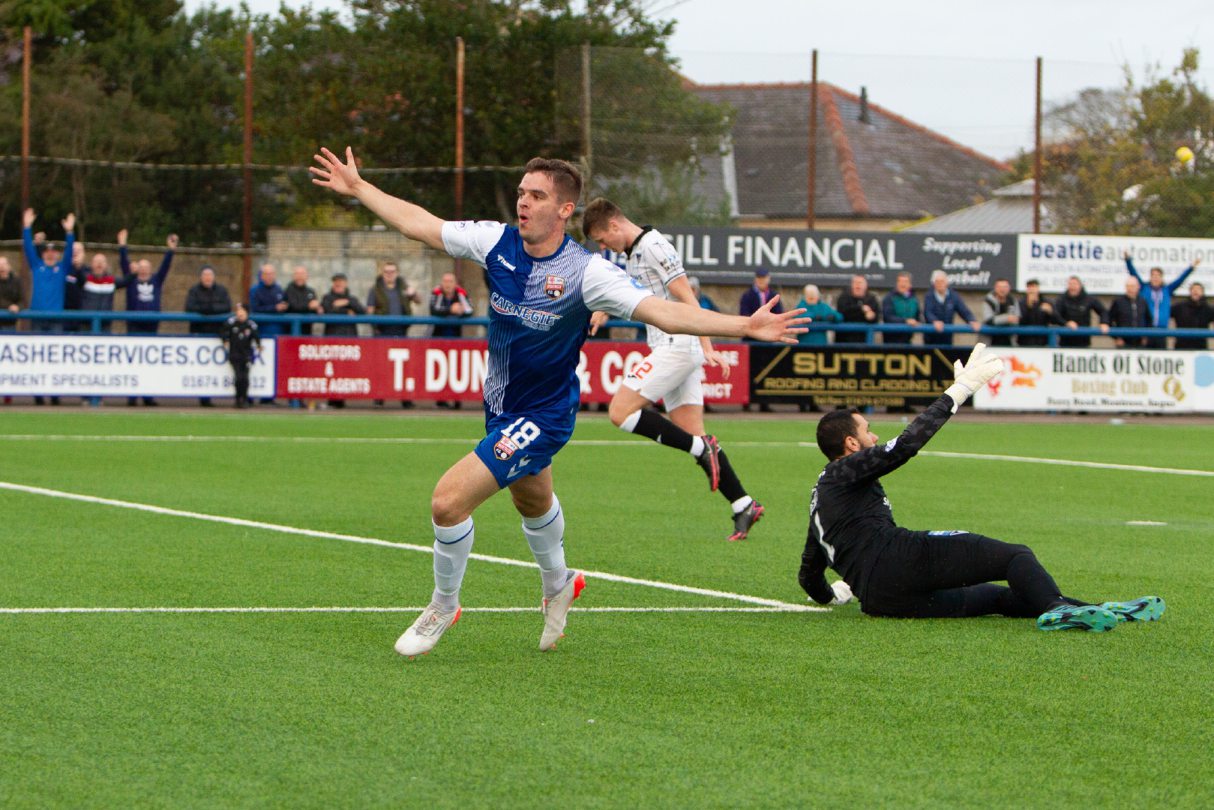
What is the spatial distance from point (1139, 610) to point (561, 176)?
Answer: 10.3ft

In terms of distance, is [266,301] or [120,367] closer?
[120,367]

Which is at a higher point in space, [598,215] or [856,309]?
[598,215]

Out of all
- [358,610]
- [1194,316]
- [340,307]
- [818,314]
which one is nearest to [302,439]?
[340,307]

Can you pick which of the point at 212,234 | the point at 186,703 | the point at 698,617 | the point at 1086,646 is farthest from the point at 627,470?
the point at 212,234

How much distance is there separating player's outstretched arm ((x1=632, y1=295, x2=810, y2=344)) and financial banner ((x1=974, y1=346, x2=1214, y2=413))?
783 inches

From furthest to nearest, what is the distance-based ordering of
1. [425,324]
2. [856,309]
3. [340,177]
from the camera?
1. [856,309]
2. [425,324]
3. [340,177]

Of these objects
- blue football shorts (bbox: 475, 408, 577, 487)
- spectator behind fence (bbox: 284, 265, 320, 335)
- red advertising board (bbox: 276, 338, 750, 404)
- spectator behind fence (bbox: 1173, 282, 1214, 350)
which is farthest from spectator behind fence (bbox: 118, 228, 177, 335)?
blue football shorts (bbox: 475, 408, 577, 487)

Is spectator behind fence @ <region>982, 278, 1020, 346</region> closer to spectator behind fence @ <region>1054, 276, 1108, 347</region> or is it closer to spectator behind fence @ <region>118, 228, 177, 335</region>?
spectator behind fence @ <region>1054, 276, 1108, 347</region>

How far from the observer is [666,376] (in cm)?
1177

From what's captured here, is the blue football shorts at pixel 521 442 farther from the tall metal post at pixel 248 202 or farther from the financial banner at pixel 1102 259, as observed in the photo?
the financial banner at pixel 1102 259

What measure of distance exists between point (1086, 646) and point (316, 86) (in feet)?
131

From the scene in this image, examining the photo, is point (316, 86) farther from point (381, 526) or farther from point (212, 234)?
point (381, 526)

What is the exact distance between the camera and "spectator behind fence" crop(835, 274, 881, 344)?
2488 centimetres

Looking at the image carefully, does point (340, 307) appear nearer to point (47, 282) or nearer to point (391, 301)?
point (391, 301)
